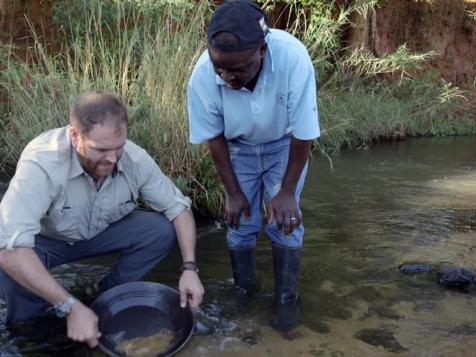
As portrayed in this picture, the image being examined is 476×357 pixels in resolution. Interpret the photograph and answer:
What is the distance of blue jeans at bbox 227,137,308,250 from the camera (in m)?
2.71

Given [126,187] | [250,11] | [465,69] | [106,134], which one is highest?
[250,11]

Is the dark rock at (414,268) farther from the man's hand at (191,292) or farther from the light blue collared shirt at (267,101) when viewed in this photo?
the man's hand at (191,292)

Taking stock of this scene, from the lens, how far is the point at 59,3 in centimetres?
735

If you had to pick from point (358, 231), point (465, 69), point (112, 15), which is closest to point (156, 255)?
point (358, 231)

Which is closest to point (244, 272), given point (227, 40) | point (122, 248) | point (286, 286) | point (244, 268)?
point (244, 268)

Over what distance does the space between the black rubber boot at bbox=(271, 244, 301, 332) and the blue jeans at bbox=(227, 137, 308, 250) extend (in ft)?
0.17

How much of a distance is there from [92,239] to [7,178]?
9.07 feet

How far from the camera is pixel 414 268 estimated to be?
3.52 m

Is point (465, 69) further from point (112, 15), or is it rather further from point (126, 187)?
point (126, 187)

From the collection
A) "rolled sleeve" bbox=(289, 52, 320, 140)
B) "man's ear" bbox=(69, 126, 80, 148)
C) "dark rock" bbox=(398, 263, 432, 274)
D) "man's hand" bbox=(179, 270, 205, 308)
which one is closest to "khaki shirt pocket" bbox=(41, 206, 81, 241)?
"man's ear" bbox=(69, 126, 80, 148)

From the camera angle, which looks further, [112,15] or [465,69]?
[465,69]

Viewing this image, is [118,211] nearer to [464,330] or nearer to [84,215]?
[84,215]

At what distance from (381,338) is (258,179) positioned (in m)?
0.94

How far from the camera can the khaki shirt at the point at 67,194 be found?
229 centimetres
